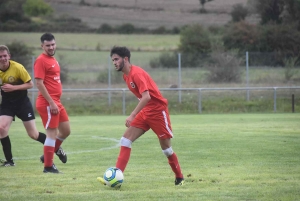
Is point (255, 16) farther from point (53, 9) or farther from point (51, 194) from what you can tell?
point (51, 194)

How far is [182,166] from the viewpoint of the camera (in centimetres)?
1087

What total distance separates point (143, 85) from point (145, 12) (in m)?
61.1

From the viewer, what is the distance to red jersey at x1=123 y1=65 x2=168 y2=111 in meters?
8.52

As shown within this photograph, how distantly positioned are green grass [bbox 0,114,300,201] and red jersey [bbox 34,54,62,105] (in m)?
1.20

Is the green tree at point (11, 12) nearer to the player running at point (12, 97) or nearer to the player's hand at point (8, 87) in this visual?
the player running at point (12, 97)

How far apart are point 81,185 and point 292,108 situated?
20.8 m

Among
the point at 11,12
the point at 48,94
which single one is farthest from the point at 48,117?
the point at 11,12

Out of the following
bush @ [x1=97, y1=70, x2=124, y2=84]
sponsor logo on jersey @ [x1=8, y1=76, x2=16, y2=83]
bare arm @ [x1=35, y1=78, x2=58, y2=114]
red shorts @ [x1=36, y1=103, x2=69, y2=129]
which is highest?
sponsor logo on jersey @ [x1=8, y1=76, x2=16, y2=83]

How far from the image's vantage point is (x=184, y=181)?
8.98 m

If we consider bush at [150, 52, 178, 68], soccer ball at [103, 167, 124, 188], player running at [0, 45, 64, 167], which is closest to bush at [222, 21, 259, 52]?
bush at [150, 52, 178, 68]

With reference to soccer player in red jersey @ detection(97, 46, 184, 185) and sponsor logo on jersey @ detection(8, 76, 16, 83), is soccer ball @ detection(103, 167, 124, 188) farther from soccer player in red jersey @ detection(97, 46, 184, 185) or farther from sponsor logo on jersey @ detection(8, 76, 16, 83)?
sponsor logo on jersey @ detection(8, 76, 16, 83)

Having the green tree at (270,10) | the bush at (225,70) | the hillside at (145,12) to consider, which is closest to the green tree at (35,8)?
the hillside at (145,12)

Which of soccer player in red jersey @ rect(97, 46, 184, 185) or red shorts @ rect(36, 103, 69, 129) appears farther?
red shorts @ rect(36, 103, 69, 129)

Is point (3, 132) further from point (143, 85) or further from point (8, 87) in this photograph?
point (143, 85)
